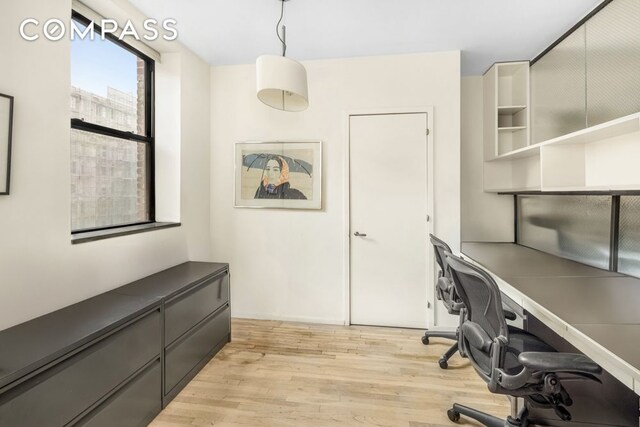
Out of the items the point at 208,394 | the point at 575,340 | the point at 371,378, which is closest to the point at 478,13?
the point at 575,340

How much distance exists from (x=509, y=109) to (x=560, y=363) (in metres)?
2.65

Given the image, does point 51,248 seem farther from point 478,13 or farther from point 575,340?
point 478,13

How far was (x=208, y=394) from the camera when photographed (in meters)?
2.08

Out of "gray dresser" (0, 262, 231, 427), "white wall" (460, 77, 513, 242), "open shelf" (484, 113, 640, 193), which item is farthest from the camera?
"white wall" (460, 77, 513, 242)

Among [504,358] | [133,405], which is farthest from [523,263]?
[133,405]

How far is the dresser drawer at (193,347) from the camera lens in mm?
2010

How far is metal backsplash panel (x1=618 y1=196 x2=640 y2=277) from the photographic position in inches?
74.7

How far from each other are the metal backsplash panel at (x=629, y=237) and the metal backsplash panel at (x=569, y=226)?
3.8 inches

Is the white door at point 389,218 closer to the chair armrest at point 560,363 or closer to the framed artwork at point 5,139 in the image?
the chair armrest at point 560,363

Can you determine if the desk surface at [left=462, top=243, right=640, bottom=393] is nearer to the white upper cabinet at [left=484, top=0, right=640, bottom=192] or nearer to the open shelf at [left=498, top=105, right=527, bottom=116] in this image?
the white upper cabinet at [left=484, top=0, right=640, bottom=192]

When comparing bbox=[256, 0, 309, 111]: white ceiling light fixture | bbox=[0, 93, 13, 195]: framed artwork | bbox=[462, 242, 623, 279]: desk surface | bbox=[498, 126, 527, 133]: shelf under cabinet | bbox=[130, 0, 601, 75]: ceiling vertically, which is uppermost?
bbox=[130, 0, 601, 75]: ceiling

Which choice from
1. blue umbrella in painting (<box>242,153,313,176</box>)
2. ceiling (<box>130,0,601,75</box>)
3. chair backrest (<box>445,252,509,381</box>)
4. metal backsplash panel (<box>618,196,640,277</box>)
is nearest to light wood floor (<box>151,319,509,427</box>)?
chair backrest (<box>445,252,509,381</box>)

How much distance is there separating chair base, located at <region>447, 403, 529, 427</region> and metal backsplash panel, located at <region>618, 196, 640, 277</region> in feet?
3.75

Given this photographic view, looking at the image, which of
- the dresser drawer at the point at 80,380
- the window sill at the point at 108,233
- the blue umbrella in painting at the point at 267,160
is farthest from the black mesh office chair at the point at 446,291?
the window sill at the point at 108,233
